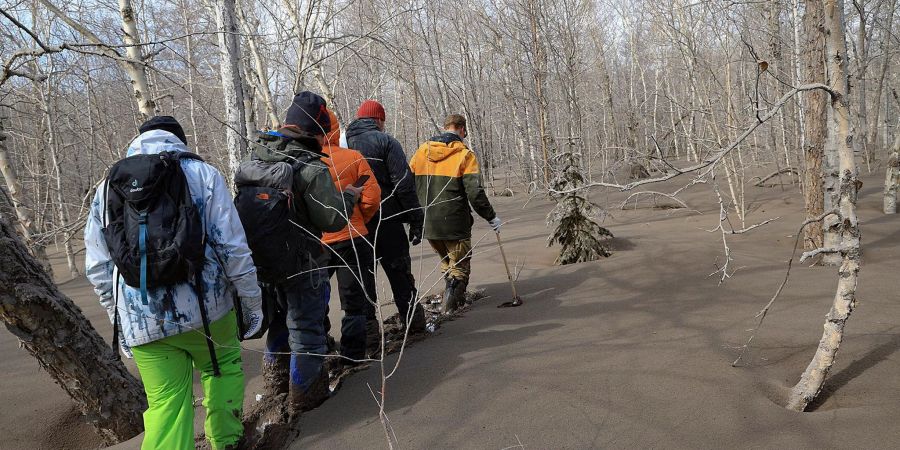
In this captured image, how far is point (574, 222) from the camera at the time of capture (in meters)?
7.67

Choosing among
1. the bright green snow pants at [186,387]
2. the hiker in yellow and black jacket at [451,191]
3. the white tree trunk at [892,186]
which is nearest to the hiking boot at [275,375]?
the bright green snow pants at [186,387]

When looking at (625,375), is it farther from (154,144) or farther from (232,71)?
(232,71)

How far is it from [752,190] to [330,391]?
15.1 metres

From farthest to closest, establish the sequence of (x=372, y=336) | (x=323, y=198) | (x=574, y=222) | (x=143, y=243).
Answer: (x=574, y=222) → (x=372, y=336) → (x=323, y=198) → (x=143, y=243)

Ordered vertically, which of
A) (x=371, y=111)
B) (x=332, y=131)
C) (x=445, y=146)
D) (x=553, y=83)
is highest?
(x=553, y=83)

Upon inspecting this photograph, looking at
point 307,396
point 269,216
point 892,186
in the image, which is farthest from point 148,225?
point 892,186

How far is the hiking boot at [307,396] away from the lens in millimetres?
3369

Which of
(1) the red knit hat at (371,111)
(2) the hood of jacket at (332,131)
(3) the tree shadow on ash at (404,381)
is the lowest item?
(3) the tree shadow on ash at (404,381)

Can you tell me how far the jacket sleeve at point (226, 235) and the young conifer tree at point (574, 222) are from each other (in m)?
5.20

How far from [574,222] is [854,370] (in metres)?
4.65

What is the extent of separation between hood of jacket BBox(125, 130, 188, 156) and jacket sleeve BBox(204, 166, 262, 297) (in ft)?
0.71

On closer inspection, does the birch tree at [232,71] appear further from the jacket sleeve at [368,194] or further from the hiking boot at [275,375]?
the hiking boot at [275,375]

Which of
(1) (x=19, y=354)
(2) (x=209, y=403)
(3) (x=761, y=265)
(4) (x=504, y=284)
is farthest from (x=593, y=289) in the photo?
(1) (x=19, y=354)

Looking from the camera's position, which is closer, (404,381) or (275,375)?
(404,381)
